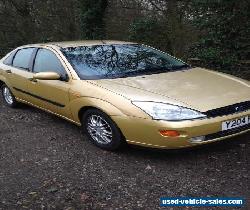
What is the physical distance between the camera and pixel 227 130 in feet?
15.6

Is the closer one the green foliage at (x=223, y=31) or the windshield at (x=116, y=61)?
the windshield at (x=116, y=61)

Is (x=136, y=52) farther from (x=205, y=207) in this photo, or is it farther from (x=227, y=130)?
(x=205, y=207)

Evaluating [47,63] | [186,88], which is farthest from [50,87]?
[186,88]

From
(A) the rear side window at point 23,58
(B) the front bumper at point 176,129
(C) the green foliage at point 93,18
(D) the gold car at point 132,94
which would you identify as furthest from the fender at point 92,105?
(C) the green foliage at point 93,18

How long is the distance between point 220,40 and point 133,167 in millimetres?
6328

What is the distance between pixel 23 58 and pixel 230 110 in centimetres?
393

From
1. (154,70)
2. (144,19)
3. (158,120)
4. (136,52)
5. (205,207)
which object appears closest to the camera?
(205,207)

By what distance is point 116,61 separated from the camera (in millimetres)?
5984

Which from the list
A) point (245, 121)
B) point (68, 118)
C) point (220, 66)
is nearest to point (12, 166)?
point (68, 118)

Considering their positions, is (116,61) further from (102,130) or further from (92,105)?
(102,130)

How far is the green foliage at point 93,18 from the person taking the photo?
40.4 feet

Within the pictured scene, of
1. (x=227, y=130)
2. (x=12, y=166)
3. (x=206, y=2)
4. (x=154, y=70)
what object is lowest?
(x=12, y=166)

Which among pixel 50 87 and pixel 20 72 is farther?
pixel 20 72

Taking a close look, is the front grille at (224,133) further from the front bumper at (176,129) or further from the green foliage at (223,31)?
the green foliage at (223,31)
